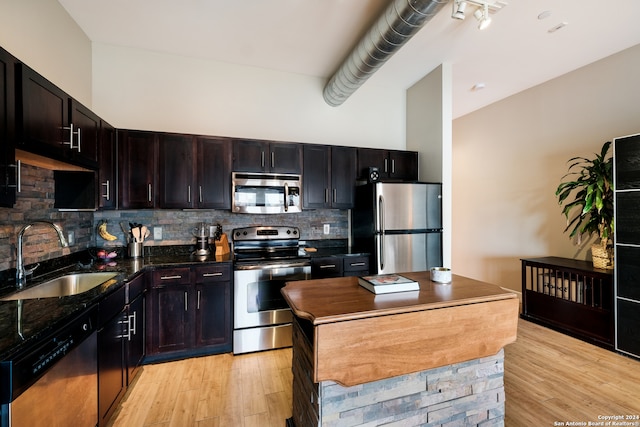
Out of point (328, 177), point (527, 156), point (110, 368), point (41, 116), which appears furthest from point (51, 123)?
point (527, 156)

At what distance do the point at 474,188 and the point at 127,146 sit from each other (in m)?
5.37

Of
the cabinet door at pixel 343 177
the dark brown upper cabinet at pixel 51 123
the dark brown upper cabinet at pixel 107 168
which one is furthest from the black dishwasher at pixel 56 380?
the cabinet door at pixel 343 177

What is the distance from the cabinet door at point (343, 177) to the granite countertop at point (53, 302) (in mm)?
1546

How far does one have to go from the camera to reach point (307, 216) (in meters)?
3.82

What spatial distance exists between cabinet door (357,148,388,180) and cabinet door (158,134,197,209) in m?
2.02

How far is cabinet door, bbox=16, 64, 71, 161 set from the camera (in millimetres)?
1566

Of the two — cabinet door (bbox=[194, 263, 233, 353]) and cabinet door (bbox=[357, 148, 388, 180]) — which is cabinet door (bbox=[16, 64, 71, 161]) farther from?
cabinet door (bbox=[357, 148, 388, 180])

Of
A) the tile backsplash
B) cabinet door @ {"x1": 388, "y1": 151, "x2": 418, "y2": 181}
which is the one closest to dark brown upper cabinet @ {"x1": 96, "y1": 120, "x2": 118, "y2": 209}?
the tile backsplash

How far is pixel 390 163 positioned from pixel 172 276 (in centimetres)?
294

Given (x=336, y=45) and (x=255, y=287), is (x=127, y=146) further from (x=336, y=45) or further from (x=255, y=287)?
(x=336, y=45)

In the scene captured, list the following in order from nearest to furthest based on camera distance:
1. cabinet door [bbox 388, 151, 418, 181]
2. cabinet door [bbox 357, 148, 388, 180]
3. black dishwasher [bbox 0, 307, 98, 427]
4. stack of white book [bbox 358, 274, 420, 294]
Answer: black dishwasher [bbox 0, 307, 98, 427]
stack of white book [bbox 358, 274, 420, 294]
cabinet door [bbox 357, 148, 388, 180]
cabinet door [bbox 388, 151, 418, 181]

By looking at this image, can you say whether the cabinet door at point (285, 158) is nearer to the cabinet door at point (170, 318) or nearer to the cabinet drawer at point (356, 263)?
the cabinet drawer at point (356, 263)

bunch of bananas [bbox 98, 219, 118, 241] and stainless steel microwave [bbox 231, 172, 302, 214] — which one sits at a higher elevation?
stainless steel microwave [bbox 231, 172, 302, 214]

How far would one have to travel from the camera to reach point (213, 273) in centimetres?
283
